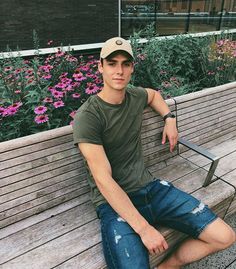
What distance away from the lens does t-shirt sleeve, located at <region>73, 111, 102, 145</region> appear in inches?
75.8

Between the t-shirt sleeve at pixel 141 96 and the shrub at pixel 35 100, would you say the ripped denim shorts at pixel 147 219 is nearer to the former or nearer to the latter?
the t-shirt sleeve at pixel 141 96

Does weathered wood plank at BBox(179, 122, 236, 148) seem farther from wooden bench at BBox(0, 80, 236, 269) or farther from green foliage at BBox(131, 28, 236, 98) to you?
green foliage at BBox(131, 28, 236, 98)

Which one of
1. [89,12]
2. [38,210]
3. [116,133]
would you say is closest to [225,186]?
[116,133]

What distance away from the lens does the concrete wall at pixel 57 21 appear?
6.06 meters

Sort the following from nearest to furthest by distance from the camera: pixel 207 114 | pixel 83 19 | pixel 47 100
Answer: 1. pixel 47 100
2. pixel 207 114
3. pixel 83 19

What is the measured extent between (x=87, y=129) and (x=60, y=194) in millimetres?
710

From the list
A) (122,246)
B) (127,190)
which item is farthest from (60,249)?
(127,190)

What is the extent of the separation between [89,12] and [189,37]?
3040 millimetres

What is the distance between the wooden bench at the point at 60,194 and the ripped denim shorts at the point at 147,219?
5.1 inches

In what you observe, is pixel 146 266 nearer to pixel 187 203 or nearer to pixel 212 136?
pixel 187 203

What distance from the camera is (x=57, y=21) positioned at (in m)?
6.57

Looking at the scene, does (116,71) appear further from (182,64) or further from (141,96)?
(182,64)

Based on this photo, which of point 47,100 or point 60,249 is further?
A: point 47,100

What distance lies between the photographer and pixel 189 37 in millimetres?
4770
